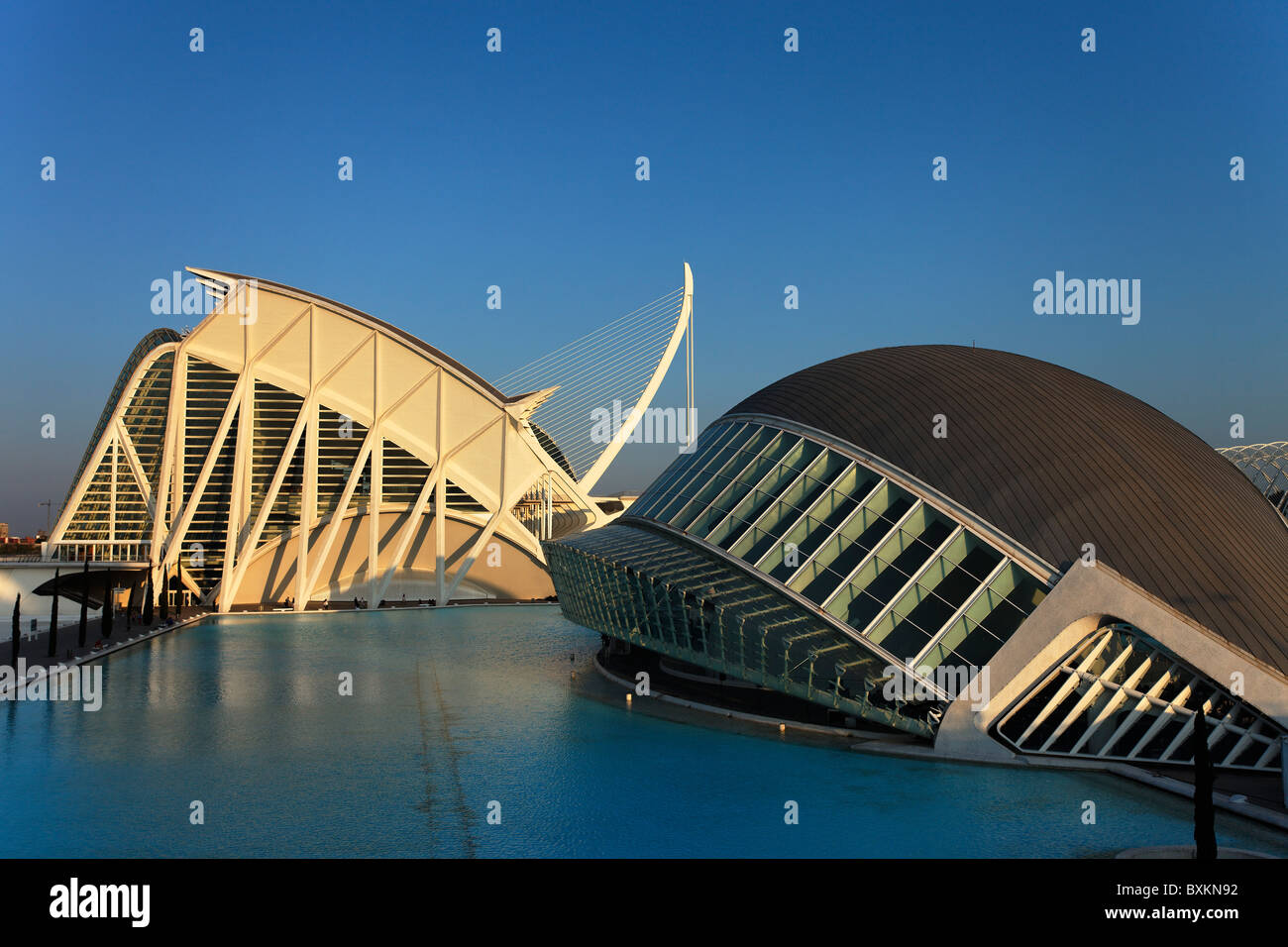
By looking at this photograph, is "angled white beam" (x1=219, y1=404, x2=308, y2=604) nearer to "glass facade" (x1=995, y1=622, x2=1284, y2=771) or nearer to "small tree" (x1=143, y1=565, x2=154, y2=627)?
"small tree" (x1=143, y1=565, x2=154, y2=627)

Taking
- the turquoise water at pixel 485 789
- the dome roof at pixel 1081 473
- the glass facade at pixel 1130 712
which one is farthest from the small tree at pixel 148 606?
the glass facade at pixel 1130 712

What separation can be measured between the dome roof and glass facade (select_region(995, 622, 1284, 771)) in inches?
44.3

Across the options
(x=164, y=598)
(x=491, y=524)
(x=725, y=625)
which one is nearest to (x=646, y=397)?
(x=491, y=524)

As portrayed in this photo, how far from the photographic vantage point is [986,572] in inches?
827

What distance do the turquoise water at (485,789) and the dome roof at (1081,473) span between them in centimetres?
462

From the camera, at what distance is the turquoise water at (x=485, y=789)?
15.2m

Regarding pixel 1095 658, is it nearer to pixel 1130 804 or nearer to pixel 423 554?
pixel 1130 804

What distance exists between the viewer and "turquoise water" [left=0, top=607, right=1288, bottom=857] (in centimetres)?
1516

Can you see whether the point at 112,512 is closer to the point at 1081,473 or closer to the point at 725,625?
the point at 725,625

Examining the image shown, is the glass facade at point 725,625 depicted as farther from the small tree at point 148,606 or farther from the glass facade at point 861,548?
the small tree at point 148,606

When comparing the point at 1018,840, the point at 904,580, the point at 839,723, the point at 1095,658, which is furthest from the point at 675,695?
the point at 1018,840

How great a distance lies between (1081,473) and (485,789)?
14.1m

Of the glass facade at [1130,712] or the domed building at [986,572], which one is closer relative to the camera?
the glass facade at [1130,712]
